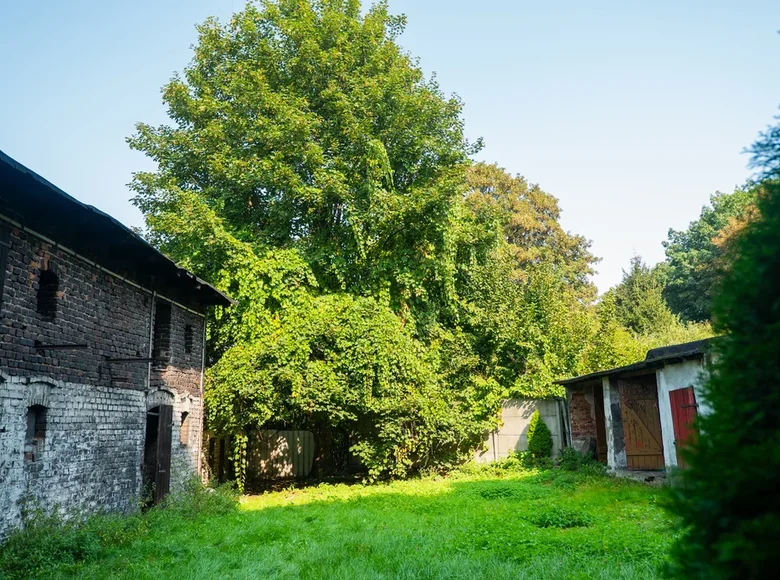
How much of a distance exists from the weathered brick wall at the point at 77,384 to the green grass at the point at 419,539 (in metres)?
1.27

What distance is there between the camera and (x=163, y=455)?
12.6 meters

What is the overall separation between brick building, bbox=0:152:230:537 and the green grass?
1344 millimetres

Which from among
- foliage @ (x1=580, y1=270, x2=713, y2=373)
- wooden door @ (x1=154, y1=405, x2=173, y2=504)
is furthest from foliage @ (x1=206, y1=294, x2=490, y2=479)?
foliage @ (x1=580, y1=270, x2=713, y2=373)

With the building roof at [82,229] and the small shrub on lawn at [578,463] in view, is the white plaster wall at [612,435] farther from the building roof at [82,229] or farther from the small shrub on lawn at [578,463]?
the building roof at [82,229]

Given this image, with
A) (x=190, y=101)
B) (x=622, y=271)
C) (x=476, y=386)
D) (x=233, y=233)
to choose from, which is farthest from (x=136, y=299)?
(x=622, y=271)

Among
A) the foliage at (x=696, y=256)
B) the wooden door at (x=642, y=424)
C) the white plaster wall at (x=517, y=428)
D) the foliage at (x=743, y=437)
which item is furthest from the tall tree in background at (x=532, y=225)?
the foliage at (x=743, y=437)

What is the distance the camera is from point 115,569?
771cm

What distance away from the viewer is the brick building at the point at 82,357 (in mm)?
8375

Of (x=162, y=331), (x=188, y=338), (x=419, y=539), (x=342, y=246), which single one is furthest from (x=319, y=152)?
(x=419, y=539)

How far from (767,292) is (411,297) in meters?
18.1

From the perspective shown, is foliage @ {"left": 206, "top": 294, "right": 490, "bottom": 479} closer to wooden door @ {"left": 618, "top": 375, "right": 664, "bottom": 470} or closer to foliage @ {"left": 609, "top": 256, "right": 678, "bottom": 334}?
wooden door @ {"left": 618, "top": 375, "right": 664, "bottom": 470}

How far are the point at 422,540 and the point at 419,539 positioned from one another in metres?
0.07

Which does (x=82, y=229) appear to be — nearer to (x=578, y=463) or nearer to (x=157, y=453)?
(x=157, y=453)

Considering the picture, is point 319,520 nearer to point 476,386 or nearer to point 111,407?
point 111,407
